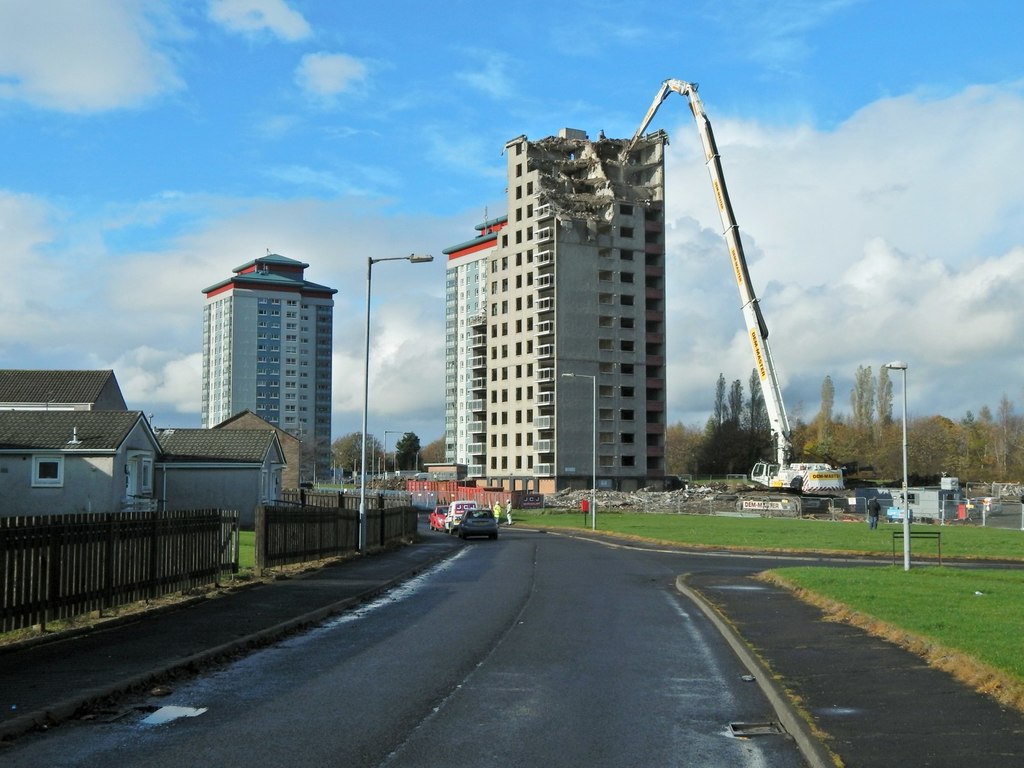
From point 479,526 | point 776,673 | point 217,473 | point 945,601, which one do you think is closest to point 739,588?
point 945,601

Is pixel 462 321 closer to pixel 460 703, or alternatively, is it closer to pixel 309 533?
pixel 309 533

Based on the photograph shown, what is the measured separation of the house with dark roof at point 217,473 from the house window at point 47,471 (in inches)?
286

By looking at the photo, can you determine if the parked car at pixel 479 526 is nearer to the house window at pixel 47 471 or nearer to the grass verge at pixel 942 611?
the house window at pixel 47 471

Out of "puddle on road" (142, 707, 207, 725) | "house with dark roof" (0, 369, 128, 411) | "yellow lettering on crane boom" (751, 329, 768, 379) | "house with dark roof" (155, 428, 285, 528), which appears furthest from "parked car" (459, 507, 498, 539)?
"puddle on road" (142, 707, 207, 725)

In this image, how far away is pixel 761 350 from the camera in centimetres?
6831

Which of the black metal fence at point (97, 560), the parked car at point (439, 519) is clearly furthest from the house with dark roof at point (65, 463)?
the parked car at point (439, 519)

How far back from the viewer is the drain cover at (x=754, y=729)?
29.1 feet

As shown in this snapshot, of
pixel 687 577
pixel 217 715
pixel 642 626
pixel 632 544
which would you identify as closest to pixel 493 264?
pixel 632 544

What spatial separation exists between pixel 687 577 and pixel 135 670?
54.8 feet

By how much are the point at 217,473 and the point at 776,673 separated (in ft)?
137

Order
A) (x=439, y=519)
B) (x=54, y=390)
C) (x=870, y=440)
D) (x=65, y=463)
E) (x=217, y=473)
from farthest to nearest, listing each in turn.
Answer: (x=870, y=440), (x=439, y=519), (x=54, y=390), (x=217, y=473), (x=65, y=463)

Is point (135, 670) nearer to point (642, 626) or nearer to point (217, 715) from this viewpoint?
point (217, 715)

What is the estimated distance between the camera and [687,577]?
2561 cm

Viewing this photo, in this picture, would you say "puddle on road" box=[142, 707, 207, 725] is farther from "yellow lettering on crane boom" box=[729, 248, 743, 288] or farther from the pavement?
"yellow lettering on crane boom" box=[729, 248, 743, 288]
